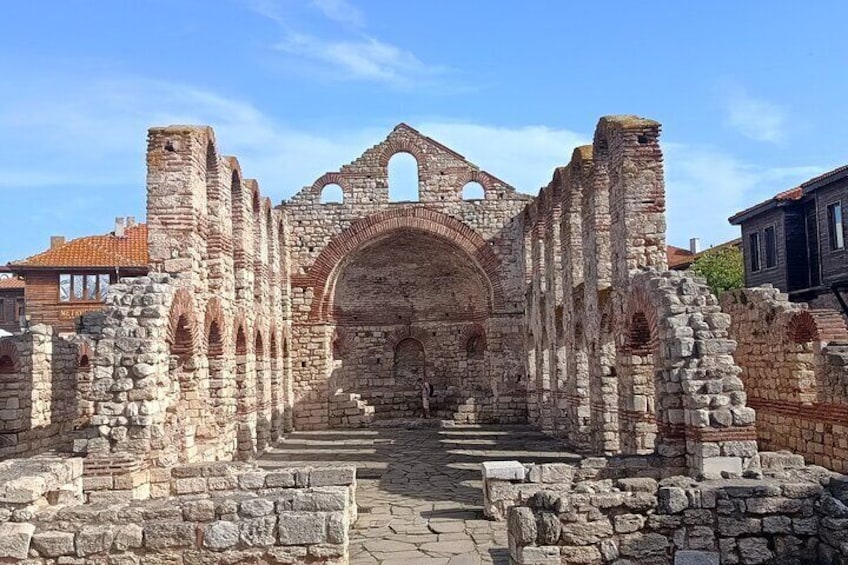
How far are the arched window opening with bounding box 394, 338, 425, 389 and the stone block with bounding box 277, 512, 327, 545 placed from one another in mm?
18000

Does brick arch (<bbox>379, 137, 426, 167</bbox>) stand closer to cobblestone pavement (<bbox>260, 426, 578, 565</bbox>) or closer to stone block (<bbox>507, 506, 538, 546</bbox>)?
cobblestone pavement (<bbox>260, 426, 578, 565</bbox>)

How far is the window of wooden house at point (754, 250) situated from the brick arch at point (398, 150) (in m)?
12.8

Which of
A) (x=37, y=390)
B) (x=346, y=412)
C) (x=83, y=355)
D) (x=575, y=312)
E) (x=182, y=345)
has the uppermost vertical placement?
(x=575, y=312)

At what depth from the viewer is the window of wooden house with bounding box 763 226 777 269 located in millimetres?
25917

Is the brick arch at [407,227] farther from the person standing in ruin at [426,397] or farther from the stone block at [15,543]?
the stone block at [15,543]

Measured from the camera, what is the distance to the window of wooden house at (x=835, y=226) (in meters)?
22.7

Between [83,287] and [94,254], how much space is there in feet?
4.19

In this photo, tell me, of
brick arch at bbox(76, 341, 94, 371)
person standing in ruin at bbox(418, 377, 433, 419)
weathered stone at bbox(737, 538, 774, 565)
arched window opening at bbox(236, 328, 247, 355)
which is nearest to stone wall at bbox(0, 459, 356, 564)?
weathered stone at bbox(737, 538, 774, 565)

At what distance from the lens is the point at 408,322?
2381cm

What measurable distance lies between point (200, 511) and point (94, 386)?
137 inches

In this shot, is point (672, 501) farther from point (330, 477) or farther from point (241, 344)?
point (241, 344)

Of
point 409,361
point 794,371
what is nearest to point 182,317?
point 794,371

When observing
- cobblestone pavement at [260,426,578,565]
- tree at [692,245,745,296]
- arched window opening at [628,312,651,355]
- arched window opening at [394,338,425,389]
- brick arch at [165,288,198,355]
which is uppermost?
tree at [692,245,745,296]

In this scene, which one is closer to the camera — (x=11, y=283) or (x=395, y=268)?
(x=395, y=268)
